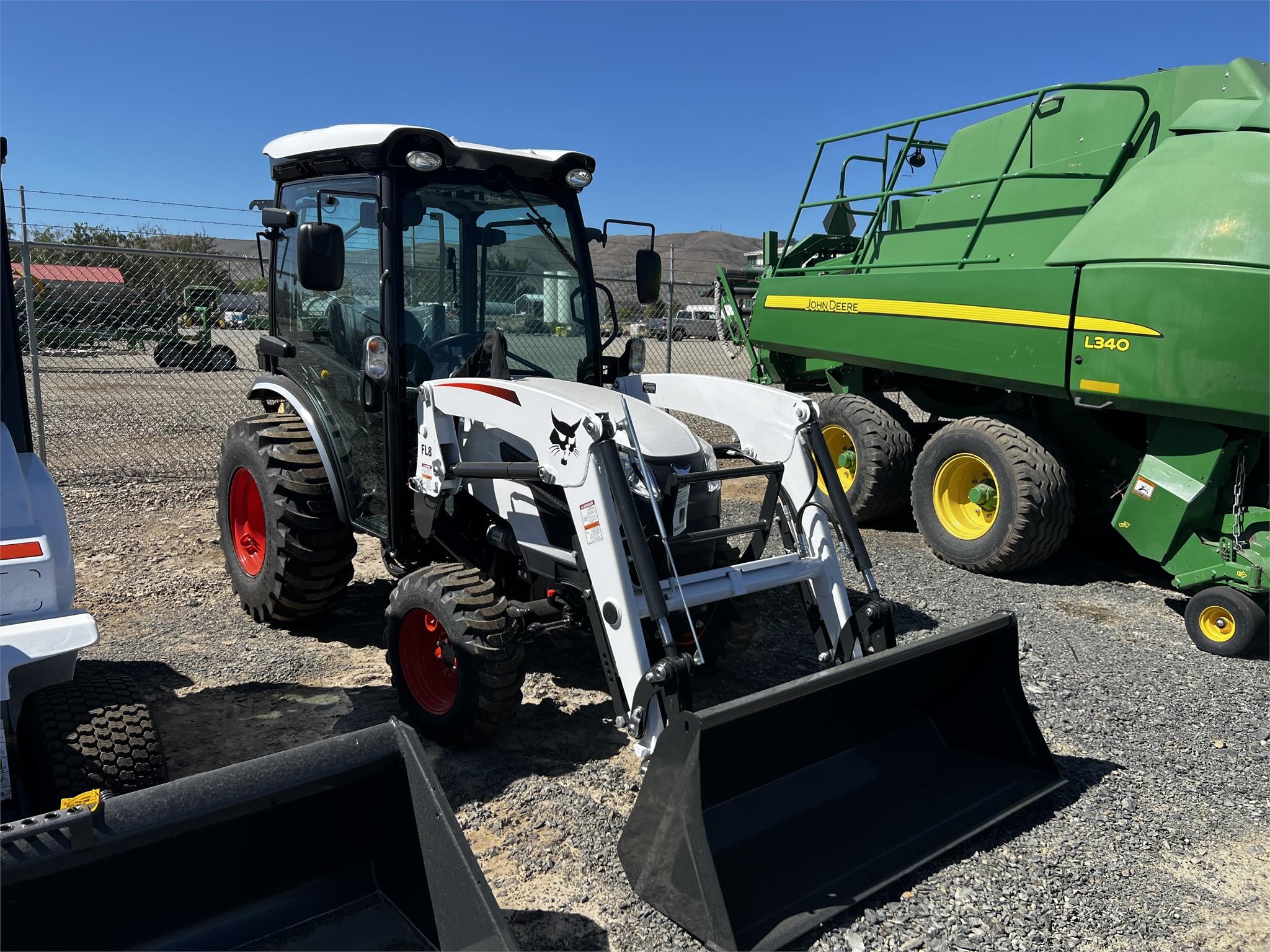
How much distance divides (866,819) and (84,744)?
7.77 feet

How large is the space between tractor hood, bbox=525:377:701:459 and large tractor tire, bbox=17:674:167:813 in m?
1.71

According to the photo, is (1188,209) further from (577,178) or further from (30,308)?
(30,308)

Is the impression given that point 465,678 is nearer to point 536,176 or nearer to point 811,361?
point 536,176

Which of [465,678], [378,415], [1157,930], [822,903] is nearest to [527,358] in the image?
[378,415]

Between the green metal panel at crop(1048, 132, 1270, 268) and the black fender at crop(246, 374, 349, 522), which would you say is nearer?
the black fender at crop(246, 374, 349, 522)

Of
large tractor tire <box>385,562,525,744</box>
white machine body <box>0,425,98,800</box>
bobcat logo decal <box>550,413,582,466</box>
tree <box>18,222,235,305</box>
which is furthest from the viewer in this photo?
tree <box>18,222,235,305</box>

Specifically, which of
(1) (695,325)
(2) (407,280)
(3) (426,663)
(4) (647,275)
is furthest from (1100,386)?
(1) (695,325)

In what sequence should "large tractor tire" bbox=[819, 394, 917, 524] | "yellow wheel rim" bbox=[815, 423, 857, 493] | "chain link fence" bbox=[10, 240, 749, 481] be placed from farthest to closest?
"yellow wheel rim" bbox=[815, 423, 857, 493] → "large tractor tire" bbox=[819, 394, 917, 524] → "chain link fence" bbox=[10, 240, 749, 481]

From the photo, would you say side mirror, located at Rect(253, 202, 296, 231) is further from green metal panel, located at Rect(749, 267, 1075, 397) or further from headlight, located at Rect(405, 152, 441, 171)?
green metal panel, located at Rect(749, 267, 1075, 397)

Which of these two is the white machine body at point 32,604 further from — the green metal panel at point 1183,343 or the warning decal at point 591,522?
the green metal panel at point 1183,343

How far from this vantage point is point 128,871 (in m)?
2.26

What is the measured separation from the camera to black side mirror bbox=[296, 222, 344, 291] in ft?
11.6

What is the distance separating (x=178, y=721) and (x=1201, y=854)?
12.6 feet

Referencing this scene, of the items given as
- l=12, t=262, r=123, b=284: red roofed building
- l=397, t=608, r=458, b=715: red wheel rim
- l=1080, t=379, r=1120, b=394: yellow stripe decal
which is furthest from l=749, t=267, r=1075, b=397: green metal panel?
l=12, t=262, r=123, b=284: red roofed building
